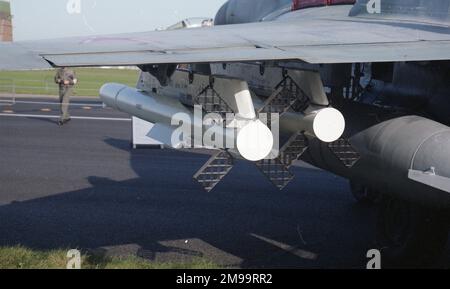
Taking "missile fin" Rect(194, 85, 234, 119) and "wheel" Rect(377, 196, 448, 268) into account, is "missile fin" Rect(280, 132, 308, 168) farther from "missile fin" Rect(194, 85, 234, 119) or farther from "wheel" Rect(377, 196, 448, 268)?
"wheel" Rect(377, 196, 448, 268)

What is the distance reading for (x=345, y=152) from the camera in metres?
6.01

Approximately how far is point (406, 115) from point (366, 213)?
4436 millimetres

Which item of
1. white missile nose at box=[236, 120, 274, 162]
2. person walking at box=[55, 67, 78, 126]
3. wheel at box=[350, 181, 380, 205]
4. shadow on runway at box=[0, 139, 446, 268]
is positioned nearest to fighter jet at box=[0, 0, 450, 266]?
white missile nose at box=[236, 120, 274, 162]

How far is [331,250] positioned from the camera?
817cm

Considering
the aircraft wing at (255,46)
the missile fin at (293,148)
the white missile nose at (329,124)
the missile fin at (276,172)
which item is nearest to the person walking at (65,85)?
the aircraft wing at (255,46)

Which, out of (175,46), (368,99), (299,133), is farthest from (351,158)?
(175,46)

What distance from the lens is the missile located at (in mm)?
5148

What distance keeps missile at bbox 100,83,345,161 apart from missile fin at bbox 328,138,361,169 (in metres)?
0.35

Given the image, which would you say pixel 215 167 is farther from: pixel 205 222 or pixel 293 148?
pixel 205 222

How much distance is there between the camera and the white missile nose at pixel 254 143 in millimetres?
5125

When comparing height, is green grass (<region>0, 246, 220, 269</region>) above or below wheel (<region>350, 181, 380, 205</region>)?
above

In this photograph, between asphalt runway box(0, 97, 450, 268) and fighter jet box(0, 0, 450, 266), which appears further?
asphalt runway box(0, 97, 450, 268)
